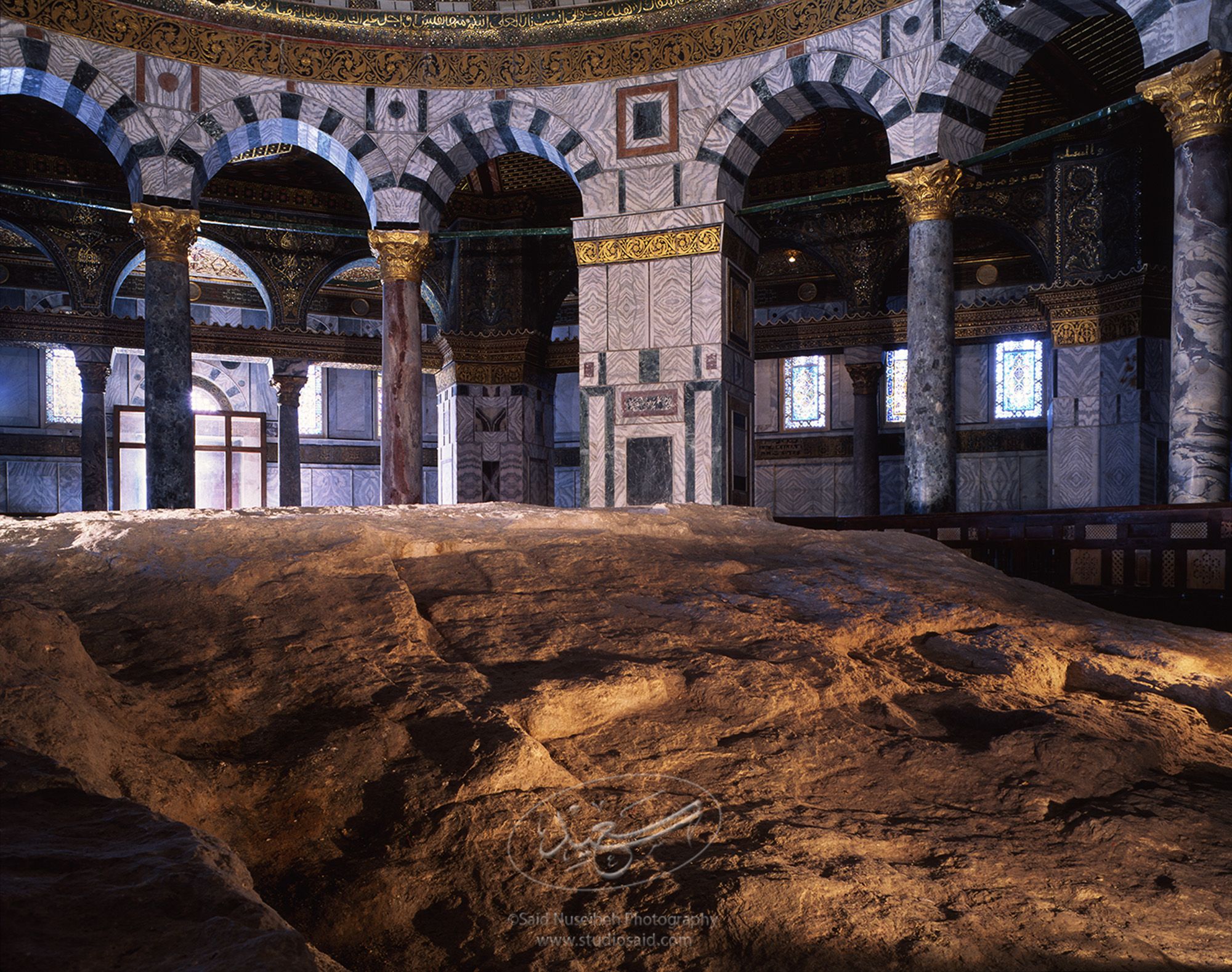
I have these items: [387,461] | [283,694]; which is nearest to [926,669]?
[283,694]

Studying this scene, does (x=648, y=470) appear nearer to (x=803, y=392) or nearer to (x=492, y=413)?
(x=492, y=413)

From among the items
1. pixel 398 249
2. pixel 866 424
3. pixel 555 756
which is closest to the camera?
pixel 555 756

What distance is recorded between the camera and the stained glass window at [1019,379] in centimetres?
1755

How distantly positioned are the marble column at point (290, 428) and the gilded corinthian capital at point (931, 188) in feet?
37.1

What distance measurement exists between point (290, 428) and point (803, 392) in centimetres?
965

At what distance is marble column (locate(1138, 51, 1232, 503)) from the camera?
8.42 metres

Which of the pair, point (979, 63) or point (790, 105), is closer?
point (979, 63)

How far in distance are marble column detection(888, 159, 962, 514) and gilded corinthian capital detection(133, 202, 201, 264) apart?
27.4 ft

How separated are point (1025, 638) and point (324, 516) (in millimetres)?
3393

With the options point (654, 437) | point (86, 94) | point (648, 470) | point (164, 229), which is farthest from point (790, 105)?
point (86, 94)

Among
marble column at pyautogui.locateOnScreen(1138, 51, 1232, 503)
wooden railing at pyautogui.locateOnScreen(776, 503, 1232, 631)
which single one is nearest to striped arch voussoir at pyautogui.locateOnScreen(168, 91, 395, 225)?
wooden railing at pyautogui.locateOnScreen(776, 503, 1232, 631)

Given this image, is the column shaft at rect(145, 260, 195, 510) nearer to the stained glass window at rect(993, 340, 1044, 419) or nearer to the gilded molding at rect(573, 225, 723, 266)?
the gilded molding at rect(573, 225, 723, 266)

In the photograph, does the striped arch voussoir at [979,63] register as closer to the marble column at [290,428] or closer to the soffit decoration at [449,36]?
the soffit decoration at [449,36]

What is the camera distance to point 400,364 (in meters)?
12.8
